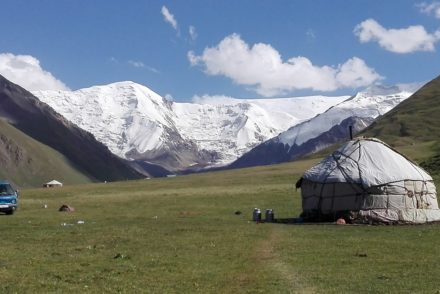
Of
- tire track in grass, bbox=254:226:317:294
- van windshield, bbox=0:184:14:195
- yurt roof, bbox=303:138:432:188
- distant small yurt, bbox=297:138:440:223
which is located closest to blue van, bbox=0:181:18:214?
van windshield, bbox=0:184:14:195

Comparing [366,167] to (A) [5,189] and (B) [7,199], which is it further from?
(A) [5,189]

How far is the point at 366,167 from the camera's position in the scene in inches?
1631

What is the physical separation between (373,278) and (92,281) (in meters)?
8.10

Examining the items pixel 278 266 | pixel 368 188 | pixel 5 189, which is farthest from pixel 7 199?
pixel 278 266

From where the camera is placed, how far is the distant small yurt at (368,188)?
39.6m

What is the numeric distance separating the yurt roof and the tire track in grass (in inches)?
496

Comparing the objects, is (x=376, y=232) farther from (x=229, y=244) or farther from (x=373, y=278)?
(x=373, y=278)

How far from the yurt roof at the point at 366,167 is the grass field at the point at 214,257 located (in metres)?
4.60

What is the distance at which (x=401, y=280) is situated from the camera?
18266mm

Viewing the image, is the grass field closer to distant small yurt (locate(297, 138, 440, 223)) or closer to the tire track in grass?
the tire track in grass

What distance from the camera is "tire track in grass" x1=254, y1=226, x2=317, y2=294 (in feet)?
56.5

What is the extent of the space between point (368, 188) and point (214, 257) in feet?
62.4

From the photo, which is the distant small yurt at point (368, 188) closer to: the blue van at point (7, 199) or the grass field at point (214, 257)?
the grass field at point (214, 257)

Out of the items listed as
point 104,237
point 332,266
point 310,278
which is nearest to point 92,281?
point 310,278
